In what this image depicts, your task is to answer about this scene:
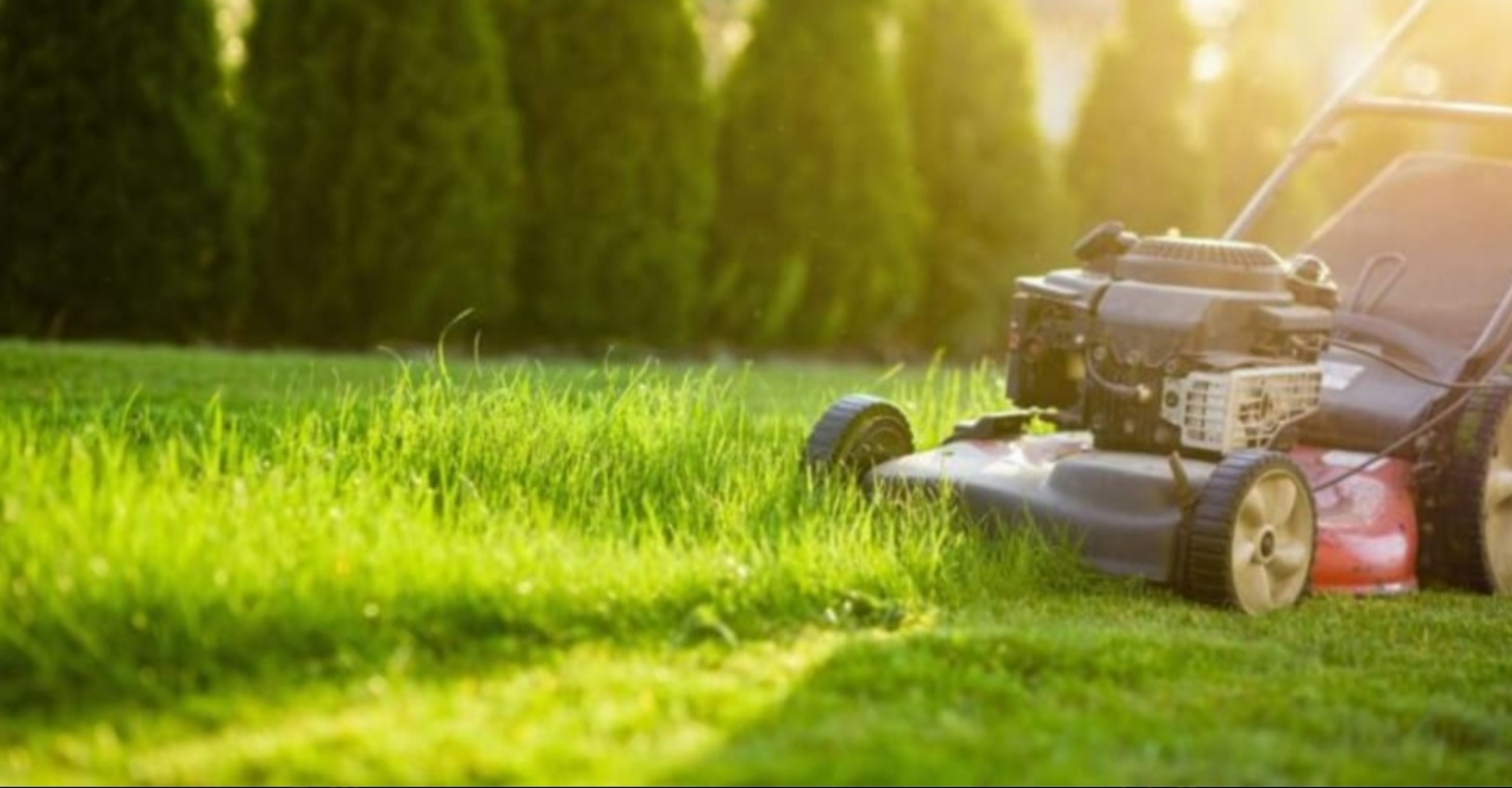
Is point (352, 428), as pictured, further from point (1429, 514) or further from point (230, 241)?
point (230, 241)

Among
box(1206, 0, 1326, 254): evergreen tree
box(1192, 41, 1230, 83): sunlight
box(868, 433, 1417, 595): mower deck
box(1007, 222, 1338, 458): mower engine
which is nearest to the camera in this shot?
box(868, 433, 1417, 595): mower deck

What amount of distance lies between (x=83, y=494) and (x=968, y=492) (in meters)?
2.47

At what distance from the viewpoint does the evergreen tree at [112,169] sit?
11297 millimetres

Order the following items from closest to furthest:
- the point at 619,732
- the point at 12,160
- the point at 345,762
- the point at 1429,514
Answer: the point at 345,762
the point at 619,732
the point at 1429,514
the point at 12,160

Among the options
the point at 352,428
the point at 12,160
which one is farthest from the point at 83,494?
→ the point at 12,160

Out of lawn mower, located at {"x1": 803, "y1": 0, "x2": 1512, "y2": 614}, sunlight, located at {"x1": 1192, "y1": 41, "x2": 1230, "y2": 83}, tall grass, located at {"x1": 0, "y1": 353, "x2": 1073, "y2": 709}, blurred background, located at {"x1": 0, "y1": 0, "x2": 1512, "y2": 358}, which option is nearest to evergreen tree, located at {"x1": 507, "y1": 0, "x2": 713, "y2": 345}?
blurred background, located at {"x1": 0, "y1": 0, "x2": 1512, "y2": 358}

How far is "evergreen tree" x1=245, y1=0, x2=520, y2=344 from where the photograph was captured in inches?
483

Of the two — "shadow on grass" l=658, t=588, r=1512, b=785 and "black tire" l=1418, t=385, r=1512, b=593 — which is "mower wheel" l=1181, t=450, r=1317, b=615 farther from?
"black tire" l=1418, t=385, r=1512, b=593

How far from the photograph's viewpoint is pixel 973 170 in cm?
1473

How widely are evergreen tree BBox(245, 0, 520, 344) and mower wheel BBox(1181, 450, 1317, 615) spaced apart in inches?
254

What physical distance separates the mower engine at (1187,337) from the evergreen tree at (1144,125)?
854cm

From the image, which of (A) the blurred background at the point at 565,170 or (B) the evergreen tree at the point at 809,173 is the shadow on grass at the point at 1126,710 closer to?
(A) the blurred background at the point at 565,170

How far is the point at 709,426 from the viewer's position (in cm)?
762

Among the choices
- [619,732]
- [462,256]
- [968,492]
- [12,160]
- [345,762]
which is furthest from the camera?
[462,256]
